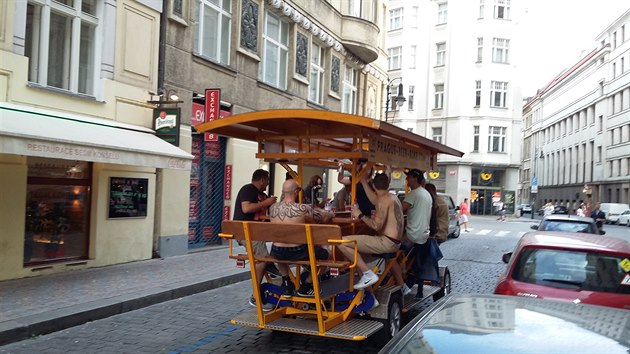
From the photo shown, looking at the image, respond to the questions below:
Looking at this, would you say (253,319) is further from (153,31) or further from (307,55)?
(307,55)

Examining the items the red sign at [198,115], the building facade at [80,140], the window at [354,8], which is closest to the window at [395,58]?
the window at [354,8]

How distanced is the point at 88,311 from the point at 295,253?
3239mm

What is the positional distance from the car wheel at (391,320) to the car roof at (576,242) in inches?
65.3

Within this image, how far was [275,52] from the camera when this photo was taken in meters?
17.7

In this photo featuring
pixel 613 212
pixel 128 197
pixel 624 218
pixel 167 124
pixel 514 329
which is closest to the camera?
pixel 514 329

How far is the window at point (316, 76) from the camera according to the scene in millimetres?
20578

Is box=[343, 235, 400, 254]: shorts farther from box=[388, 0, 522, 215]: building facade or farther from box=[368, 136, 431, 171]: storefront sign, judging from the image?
box=[388, 0, 522, 215]: building facade

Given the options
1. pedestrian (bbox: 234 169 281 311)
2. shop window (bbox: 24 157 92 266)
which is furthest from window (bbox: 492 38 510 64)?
pedestrian (bbox: 234 169 281 311)

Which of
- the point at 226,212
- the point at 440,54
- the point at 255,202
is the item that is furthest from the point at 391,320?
the point at 440,54

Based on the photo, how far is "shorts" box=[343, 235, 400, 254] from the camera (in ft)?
20.7

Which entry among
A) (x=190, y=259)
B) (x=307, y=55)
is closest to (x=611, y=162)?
(x=307, y=55)

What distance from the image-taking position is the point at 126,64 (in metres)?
11.3

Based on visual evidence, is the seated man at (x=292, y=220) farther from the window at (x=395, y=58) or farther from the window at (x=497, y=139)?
the window at (x=395, y=58)

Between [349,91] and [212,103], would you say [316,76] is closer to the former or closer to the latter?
[349,91]
